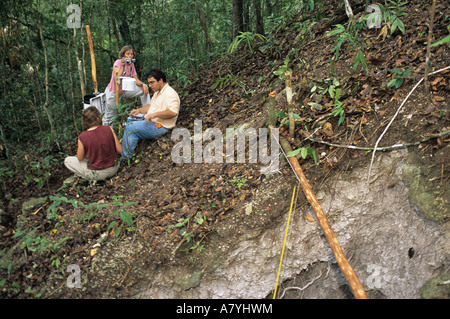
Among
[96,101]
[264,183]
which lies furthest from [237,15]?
[264,183]

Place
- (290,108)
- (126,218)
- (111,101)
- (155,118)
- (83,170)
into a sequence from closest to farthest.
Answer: (126,218), (290,108), (83,170), (155,118), (111,101)

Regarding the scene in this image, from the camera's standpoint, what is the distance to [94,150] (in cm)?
417

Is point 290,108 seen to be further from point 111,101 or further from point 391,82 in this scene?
point 111,101

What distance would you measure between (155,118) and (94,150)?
40.8 inches

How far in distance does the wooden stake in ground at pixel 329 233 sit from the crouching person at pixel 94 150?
2350 millimetres

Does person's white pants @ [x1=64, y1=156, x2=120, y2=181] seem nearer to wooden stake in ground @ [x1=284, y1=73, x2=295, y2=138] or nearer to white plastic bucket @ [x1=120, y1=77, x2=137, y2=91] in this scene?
white plastic bucket @ [x1=120, y1=77, x2=137, y2=91]

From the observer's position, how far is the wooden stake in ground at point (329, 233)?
2.34m

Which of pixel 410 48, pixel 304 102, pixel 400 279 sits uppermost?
pixel 410 48

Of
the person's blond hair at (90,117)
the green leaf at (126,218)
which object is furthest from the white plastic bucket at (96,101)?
the green leaf at (126,218)

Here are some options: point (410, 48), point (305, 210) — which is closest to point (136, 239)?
point (305, 210)

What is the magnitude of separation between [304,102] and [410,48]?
1.29 meters

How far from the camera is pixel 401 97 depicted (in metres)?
3.19

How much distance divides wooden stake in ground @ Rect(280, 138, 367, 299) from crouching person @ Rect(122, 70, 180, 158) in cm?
201
